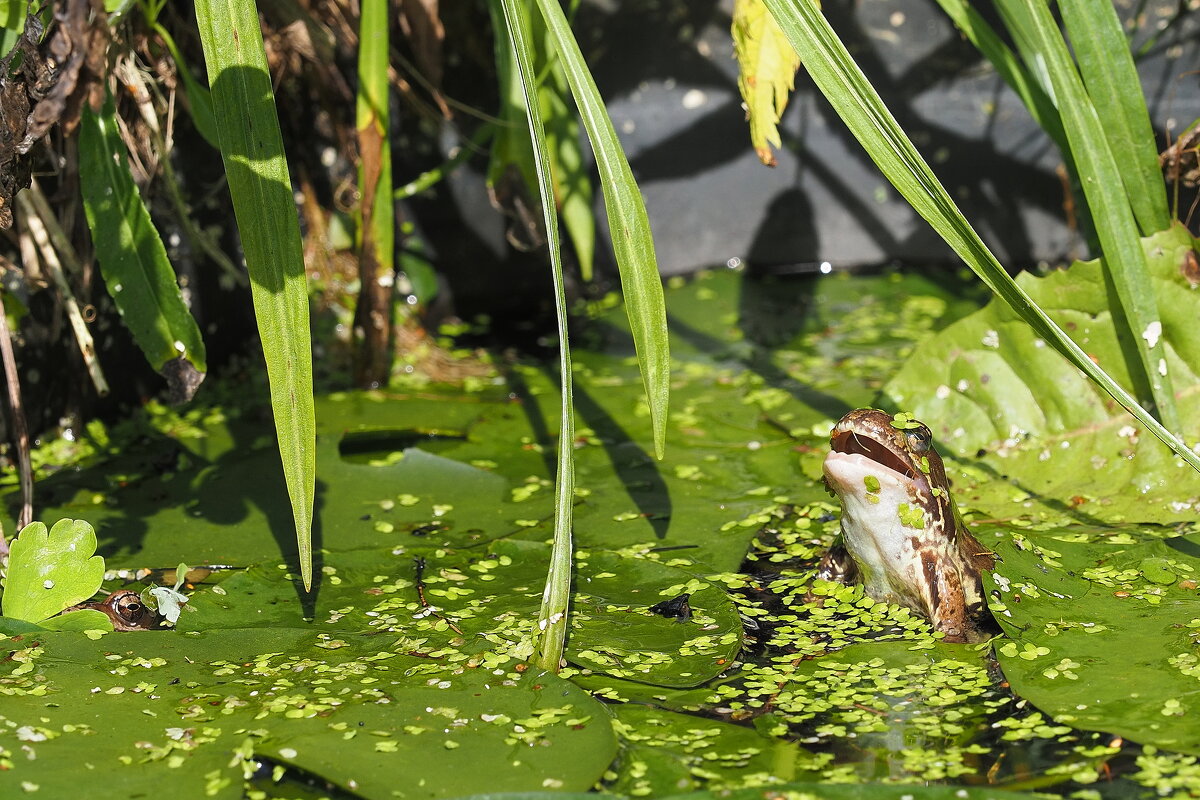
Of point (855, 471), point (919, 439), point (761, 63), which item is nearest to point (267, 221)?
point (761, 63)

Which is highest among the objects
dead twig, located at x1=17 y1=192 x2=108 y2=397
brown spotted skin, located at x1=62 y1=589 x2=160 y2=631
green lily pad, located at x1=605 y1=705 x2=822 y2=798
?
dead twig, located at x1=17 y1=192 x2=108 y2=397

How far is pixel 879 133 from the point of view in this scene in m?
1.57

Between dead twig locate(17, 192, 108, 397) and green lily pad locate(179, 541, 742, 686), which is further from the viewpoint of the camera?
dead twig locate(17, 192, 108, 397)

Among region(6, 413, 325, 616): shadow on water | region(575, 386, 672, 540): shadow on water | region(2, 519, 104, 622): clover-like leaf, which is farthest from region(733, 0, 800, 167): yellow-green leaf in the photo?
region(2, 519, 104, 622): clover-like leaf

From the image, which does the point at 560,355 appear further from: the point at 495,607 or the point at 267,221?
the point at 495,607

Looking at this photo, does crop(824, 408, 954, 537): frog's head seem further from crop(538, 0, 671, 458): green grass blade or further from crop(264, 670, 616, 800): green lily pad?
crop(264, 670, 616, 800): green lily pad

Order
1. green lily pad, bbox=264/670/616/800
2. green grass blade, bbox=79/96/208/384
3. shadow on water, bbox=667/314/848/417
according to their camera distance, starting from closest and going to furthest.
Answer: green lily pad, bbox=264/670/616/800, green grass blade, bbox=79/96/208/384, shadow on water, bbox=667/314/848/417

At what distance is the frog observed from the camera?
6.38ft

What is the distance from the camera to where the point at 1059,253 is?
3809 millimetres

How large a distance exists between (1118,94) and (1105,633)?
962 millimetres

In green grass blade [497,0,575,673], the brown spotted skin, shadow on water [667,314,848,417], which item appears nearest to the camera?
green grass blade [497,0,575,673]

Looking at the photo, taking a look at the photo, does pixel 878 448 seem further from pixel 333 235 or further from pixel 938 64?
pixel 938 64

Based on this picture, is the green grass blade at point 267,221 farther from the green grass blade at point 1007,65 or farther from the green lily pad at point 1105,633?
the green grass blade at point 1007,65

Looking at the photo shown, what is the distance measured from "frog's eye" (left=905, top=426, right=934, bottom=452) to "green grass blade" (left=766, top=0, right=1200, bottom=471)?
0.45 m
